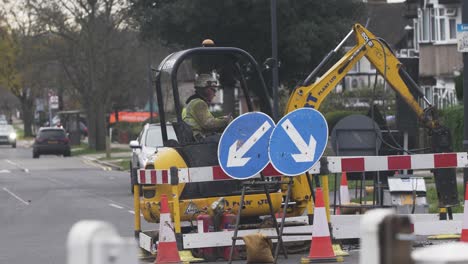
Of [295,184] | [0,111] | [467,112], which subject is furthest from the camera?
[0,111]

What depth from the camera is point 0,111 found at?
563 ft

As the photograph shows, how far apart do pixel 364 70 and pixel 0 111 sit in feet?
316

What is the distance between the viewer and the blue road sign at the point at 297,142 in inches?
506

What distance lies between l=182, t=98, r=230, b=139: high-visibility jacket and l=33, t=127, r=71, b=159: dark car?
4792 cm

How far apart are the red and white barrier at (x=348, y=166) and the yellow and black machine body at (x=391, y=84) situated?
1475 mm

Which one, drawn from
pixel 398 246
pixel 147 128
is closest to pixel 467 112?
pixel 147 128

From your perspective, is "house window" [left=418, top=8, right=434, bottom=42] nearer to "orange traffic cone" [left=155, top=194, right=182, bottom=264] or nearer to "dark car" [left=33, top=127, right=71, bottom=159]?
"dark car" [left=33, top=127, right=71, bottom=159]

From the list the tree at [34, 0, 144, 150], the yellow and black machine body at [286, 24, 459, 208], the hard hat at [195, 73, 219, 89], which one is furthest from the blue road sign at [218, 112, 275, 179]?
the tree at [34, 0, 144, 150]

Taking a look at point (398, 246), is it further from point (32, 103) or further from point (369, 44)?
point (32, 103)

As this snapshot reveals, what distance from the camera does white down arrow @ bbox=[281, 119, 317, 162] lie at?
12.9 meters

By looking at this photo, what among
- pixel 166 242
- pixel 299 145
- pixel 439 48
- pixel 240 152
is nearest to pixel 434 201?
pixel 299 145

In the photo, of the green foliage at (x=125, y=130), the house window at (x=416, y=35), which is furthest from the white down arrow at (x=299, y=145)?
the green foliage at (x=125, y=130)

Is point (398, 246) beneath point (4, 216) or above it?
above

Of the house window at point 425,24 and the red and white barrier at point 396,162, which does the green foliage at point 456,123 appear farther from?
the house window at point 425,24
